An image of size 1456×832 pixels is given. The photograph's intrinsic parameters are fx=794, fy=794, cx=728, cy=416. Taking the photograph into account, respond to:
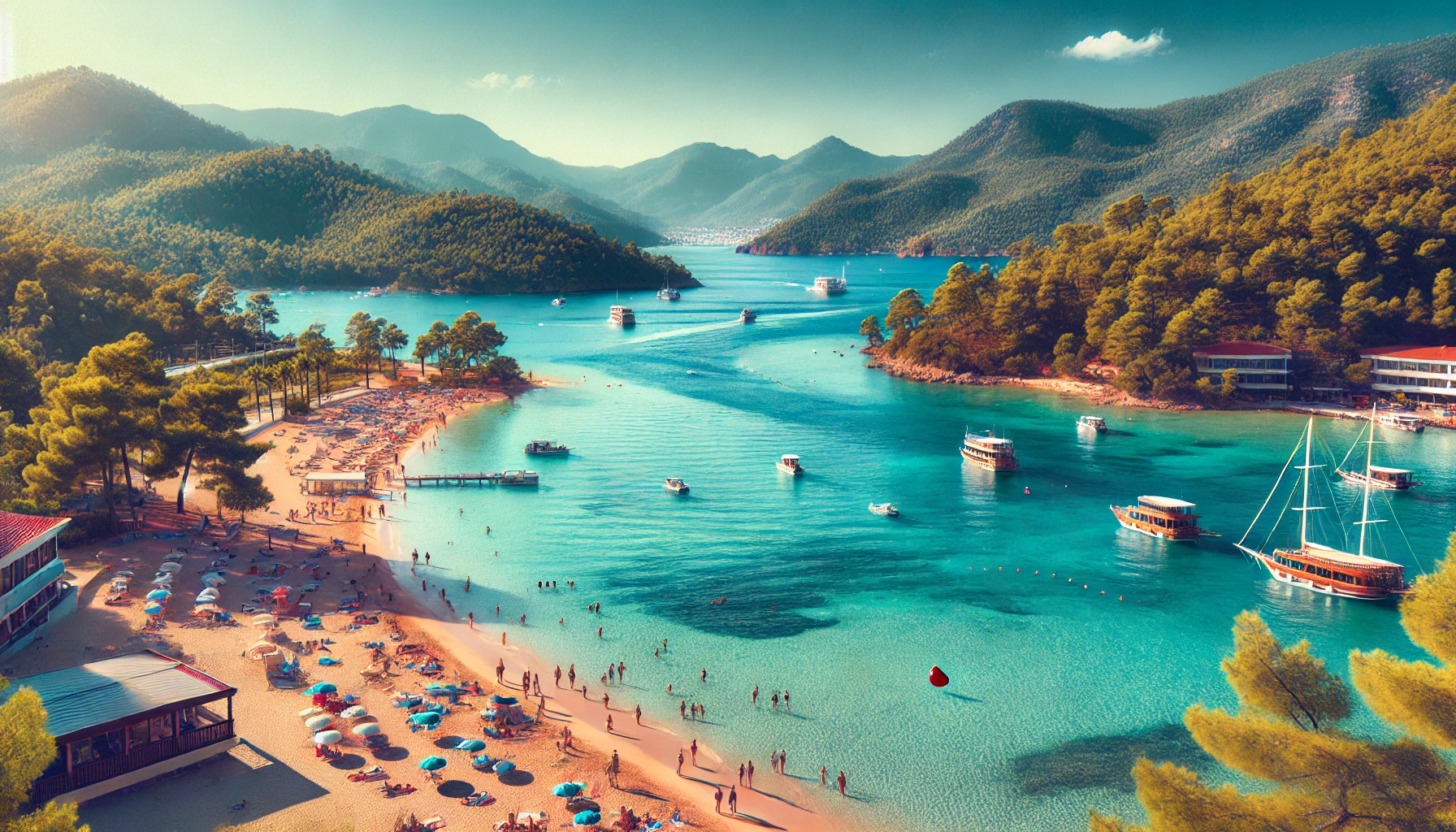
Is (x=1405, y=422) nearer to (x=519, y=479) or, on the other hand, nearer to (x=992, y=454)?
(x=992, y=454)

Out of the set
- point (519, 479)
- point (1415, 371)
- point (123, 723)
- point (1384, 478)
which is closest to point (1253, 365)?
point (1415, 371)

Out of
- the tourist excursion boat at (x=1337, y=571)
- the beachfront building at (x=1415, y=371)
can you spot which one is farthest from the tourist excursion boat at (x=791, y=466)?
the beachfront building at (x=1415, y=371)

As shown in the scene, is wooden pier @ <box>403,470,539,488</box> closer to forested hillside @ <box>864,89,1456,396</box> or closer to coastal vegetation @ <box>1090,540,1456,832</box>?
coastal vegetation @ <box>1090,540,1456,832</box>

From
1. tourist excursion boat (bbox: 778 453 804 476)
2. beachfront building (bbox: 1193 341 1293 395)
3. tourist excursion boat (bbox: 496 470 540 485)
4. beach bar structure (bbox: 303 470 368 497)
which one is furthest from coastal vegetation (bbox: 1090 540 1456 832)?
beachfront building (bbox: 1193 341 1293 395)

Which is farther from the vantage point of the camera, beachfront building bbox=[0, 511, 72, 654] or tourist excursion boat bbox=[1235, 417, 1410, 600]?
tourist excursion boat bbox=[1235, 417, 1410, 600]

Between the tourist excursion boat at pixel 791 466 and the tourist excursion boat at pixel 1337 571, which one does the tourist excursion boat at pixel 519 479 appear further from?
Answer: the tourist excursion boat at pixel 1337 571
